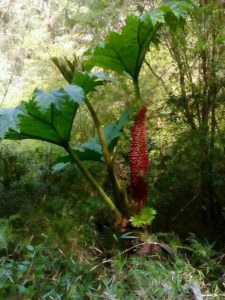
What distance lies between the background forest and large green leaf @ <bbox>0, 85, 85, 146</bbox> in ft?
0.36

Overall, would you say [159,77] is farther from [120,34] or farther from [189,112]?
[120,34]

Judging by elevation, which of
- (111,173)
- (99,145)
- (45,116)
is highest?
(45,116)

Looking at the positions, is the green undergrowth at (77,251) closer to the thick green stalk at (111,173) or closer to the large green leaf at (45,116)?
the thick green stalk at (111,173)

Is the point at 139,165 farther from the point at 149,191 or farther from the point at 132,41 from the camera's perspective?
the point at 132,41

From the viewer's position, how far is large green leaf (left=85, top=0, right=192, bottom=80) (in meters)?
2.92

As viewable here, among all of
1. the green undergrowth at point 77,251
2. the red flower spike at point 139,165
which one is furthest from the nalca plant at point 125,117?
the green undergrowth at point 77,251

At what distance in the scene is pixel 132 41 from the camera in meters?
3.04

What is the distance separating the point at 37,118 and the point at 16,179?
4.03 feet

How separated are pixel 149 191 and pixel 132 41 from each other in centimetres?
124

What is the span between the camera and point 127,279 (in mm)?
2396

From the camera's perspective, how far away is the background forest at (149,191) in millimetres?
2373

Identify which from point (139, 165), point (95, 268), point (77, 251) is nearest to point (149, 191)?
point (139, 165)

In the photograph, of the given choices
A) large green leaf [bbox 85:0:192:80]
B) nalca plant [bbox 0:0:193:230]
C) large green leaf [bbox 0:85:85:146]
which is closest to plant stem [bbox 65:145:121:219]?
nalca plant [bbox 0:0:193:230]

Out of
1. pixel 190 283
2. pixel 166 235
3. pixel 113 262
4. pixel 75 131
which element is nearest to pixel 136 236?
pixel 166 235
